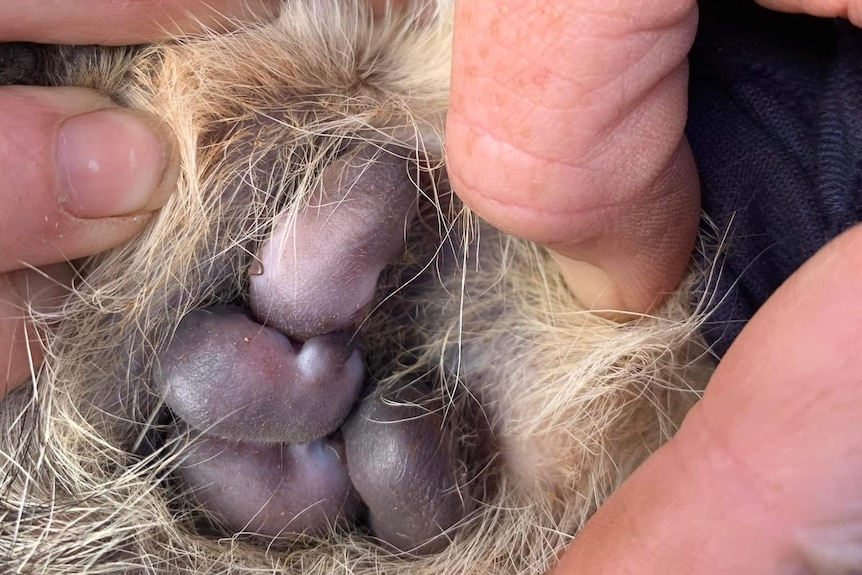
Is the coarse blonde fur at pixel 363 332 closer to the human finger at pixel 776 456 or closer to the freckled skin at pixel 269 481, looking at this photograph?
the freckled skin at pixel 269 481

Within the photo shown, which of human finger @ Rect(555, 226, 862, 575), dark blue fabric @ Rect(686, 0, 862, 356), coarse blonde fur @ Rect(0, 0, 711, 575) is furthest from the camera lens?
coarse blonde fur @ Rect(0, 0, 711, 575)

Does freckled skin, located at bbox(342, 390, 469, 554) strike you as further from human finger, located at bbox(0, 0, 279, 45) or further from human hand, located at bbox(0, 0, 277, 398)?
human finger, located at bbox(0, 0, 279, 45)

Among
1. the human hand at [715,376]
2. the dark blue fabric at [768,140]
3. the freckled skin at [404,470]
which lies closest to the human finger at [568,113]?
the human hand at [715,376]

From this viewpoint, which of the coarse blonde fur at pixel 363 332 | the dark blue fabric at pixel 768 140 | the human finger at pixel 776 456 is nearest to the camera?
the human finger at pixel 776 456

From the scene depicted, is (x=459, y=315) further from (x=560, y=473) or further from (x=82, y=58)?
(x=82, y=58)

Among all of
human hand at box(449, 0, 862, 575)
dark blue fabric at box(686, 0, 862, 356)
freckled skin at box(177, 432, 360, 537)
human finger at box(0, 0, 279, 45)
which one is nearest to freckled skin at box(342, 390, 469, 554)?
freckled skin at box(177, 432, 360, 537)

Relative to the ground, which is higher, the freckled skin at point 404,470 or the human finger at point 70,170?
the human finger at point 70,170
